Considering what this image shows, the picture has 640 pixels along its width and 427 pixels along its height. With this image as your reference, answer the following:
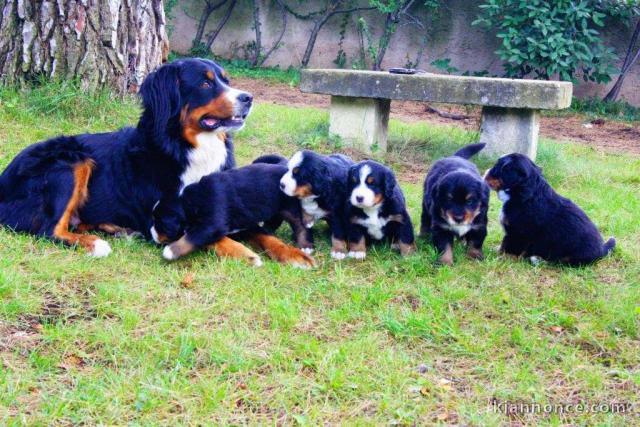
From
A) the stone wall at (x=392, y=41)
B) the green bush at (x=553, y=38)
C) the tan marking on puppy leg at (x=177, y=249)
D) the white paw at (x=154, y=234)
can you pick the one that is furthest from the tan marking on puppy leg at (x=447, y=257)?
the stone wall at (x=392, y=41)

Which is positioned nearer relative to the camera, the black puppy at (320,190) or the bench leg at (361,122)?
the black puppy at (320,190)

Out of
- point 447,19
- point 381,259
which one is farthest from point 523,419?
point 447,19

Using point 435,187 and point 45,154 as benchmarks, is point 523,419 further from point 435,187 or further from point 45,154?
point 45,154

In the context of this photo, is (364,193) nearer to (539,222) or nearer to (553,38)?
(539,222)

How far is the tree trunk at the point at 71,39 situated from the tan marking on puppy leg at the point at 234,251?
3.26 m

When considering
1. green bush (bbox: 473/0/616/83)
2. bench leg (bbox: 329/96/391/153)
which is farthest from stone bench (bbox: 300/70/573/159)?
green bush (bbox: 473/0/616/83)

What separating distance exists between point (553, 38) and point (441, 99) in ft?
17.8

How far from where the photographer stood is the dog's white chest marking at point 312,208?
15.3ft

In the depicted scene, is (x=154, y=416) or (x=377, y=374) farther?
(x=377, y=374)

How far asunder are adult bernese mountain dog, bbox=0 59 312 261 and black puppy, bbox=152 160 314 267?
0.45 feet

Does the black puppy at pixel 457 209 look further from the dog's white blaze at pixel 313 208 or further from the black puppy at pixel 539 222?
the dog's white blaze at pixel 313 208

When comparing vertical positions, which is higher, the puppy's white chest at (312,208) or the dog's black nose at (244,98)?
the dog's black nose at (244,98)

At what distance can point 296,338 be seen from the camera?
333cm

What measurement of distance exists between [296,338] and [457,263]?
61.1 inches
